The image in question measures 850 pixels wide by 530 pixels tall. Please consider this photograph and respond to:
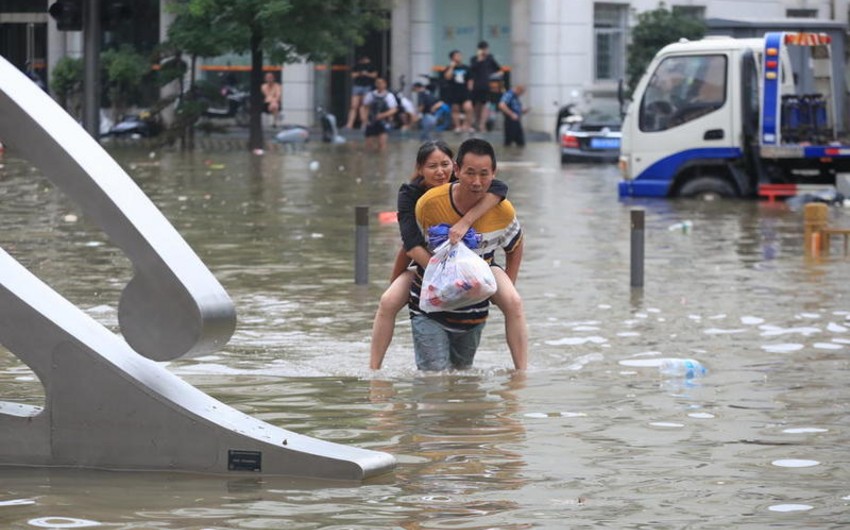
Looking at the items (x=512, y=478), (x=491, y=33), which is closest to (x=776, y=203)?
(x=512, y=478)

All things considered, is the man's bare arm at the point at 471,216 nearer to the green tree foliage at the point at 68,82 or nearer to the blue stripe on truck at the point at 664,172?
the blue stripe on truck at the point at 664,172

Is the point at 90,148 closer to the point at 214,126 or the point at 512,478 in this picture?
the point at 512,478

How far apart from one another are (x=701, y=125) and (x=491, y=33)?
2901 cm

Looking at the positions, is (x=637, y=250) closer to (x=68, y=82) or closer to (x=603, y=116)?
(x=603, y=116)

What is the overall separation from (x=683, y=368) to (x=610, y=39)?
4610cm

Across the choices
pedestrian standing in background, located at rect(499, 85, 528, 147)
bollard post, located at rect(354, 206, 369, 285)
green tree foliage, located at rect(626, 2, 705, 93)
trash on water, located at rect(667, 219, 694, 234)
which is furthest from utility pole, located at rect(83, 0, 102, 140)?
green tree foliage, located at rect(626, 2, 705, 93)

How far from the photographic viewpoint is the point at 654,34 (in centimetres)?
5250

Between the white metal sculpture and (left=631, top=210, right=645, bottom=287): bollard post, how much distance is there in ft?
25.9

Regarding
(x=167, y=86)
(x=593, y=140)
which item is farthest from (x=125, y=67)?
(x=593, y=140)

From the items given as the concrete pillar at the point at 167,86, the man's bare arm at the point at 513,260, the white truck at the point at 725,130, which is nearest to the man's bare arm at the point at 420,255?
the man's bare arm at the point at 513,260

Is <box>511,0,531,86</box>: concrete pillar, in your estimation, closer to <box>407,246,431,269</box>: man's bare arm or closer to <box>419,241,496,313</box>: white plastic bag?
<box>407,246,431,269</box>: man's bare arm

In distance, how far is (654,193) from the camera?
27422 mm

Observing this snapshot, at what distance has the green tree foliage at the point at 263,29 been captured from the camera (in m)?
39.7

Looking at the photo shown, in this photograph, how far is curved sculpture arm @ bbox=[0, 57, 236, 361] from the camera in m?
6.97
